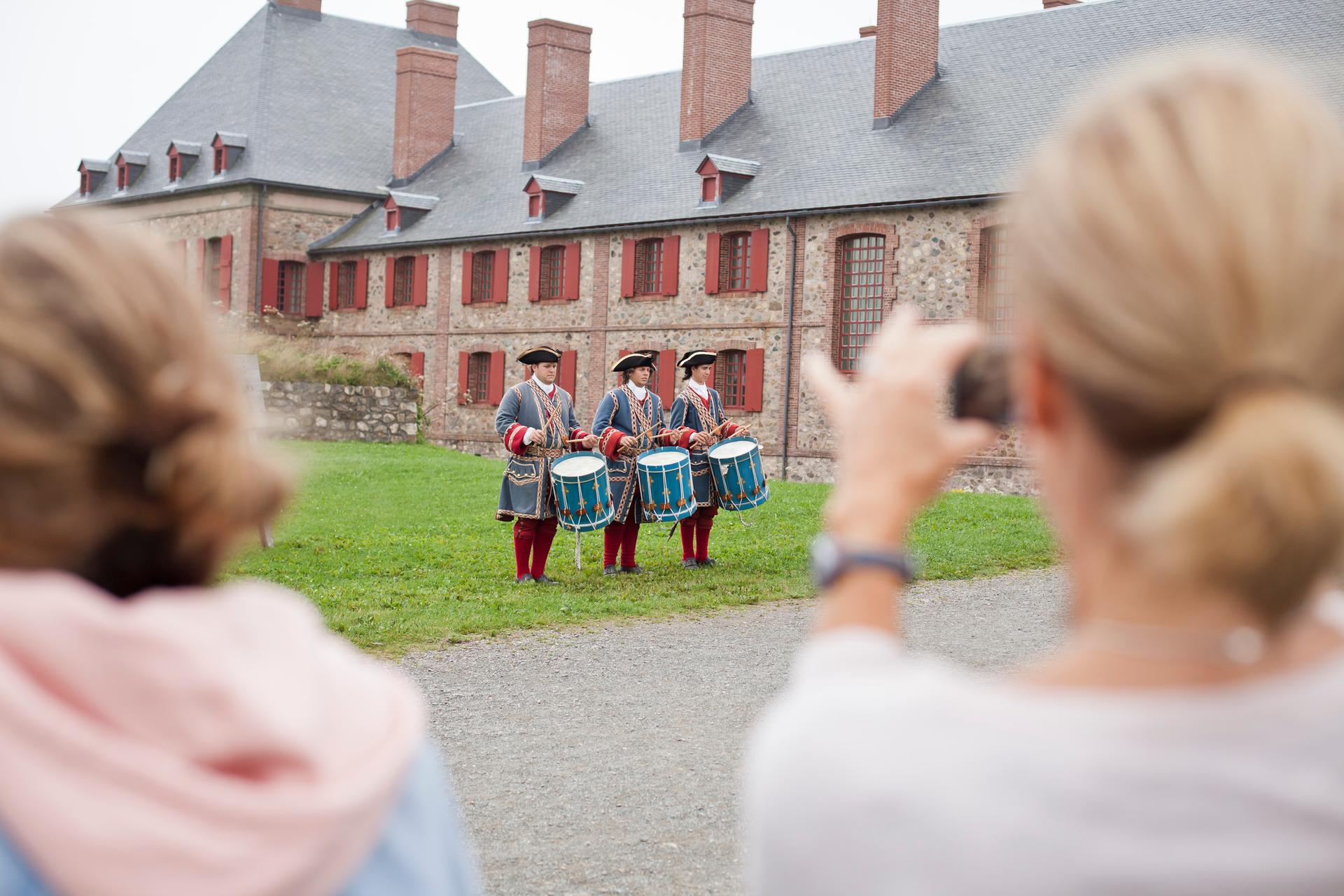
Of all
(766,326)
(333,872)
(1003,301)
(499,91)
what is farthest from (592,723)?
(499,91)

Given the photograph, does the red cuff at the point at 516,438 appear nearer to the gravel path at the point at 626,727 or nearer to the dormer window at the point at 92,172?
the gravel path at the point at 626,727

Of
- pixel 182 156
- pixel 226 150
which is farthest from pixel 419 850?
pixel 182 156

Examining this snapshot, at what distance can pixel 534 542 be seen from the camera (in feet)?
44.7

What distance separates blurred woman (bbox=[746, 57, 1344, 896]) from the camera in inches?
42.5

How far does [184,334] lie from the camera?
4.16ft

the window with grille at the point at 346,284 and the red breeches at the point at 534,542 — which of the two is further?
the window with grille at the point at 346,284

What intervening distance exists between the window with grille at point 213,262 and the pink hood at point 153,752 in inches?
1686

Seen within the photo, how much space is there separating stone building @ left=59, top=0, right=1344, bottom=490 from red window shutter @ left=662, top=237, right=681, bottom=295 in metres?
0.06

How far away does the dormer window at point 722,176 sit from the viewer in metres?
31.8

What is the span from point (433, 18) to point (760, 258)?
22.9 m

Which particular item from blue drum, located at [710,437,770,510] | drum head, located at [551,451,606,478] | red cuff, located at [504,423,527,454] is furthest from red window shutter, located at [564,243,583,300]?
drum head, located at [551,451,606,478]

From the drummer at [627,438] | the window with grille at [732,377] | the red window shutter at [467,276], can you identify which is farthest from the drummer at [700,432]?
the red window shutter at [467,276]

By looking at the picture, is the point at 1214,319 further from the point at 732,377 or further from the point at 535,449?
the point at 732,377

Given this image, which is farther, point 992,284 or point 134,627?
point 992,284
